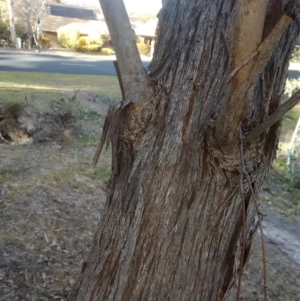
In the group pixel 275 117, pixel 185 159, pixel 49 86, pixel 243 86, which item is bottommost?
pixel 49 86

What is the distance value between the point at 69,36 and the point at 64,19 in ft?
26.3

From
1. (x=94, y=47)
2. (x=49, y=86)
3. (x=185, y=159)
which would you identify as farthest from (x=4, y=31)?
(x=185, y=159)

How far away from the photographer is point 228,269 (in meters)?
2.07

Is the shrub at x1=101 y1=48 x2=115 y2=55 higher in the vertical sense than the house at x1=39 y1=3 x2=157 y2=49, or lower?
lower

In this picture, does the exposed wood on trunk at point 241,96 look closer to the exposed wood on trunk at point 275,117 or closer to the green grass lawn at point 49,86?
the exposed wood on trunk at point 275,117

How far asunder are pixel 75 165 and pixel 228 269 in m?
4.76

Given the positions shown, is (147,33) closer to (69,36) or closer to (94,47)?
(94,47)

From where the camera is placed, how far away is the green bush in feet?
113

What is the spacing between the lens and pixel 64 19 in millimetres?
41750

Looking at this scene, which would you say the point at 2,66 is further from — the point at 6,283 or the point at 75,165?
the point at 6,283

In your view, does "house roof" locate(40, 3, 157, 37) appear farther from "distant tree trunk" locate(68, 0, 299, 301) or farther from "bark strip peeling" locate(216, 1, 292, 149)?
"bark strip peeling" locate(216, 1, 292, 149)

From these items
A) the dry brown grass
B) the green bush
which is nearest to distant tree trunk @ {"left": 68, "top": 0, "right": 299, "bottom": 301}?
the dry brown grass

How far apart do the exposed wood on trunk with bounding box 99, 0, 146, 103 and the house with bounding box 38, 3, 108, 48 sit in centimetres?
3525

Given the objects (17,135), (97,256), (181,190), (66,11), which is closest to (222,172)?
(181,190)
